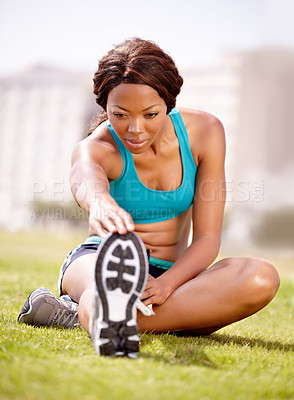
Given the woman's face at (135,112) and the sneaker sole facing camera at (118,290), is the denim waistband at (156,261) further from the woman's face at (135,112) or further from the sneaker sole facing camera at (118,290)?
the sneaker sole facing camera at (118,290)

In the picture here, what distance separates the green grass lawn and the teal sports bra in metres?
0.63

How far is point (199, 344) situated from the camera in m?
2.05

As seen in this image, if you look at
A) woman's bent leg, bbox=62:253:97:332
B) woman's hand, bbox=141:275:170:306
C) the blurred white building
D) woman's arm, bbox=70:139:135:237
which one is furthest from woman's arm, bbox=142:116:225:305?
the blurred white building

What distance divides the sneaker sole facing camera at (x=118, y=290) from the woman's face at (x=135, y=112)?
1.88ft

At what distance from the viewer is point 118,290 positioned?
1641mm

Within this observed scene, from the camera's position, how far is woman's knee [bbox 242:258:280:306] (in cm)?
205

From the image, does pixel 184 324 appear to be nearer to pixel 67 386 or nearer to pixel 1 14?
pixel 67 386

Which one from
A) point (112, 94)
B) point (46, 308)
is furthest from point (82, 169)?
point (46, 308)

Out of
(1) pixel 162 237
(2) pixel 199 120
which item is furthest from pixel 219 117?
(1) pixel 162 237

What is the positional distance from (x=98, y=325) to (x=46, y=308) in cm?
66

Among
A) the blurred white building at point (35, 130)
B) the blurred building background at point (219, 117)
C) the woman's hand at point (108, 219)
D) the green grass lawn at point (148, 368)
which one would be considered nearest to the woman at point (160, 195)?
the woman's hand at point (108, 219)

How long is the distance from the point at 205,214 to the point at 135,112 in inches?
25.0

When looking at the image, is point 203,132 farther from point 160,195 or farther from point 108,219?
point 108,219

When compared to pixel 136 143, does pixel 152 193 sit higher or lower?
lower
